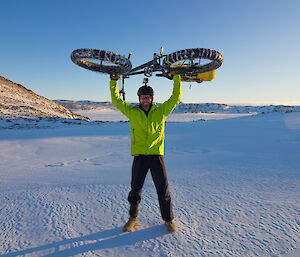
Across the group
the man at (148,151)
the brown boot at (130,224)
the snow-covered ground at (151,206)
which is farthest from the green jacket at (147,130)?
the snow-covered ground at (151,206)

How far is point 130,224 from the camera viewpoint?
2416 mm

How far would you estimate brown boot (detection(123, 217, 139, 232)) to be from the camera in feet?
7.77

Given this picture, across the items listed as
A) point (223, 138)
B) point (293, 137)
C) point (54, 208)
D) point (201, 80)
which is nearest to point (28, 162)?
point (54, 208)

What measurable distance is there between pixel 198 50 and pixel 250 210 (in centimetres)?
312

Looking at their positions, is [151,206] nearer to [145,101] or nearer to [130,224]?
[130,224]

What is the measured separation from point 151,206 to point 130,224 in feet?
2.03

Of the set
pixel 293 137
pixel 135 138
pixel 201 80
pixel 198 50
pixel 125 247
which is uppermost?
pixel 198 50

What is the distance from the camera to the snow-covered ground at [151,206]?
2.09 metres

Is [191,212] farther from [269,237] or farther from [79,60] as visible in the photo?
[79,60]

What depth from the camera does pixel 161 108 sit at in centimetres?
250

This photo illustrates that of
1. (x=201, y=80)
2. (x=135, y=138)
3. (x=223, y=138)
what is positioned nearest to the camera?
(x=135, y=138)

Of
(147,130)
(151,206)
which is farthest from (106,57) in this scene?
(151,206)

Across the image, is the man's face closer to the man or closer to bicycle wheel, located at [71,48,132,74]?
the man

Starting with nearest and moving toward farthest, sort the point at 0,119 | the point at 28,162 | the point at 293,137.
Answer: the point at 28,162
the point at 293,137
the point at 0,119
